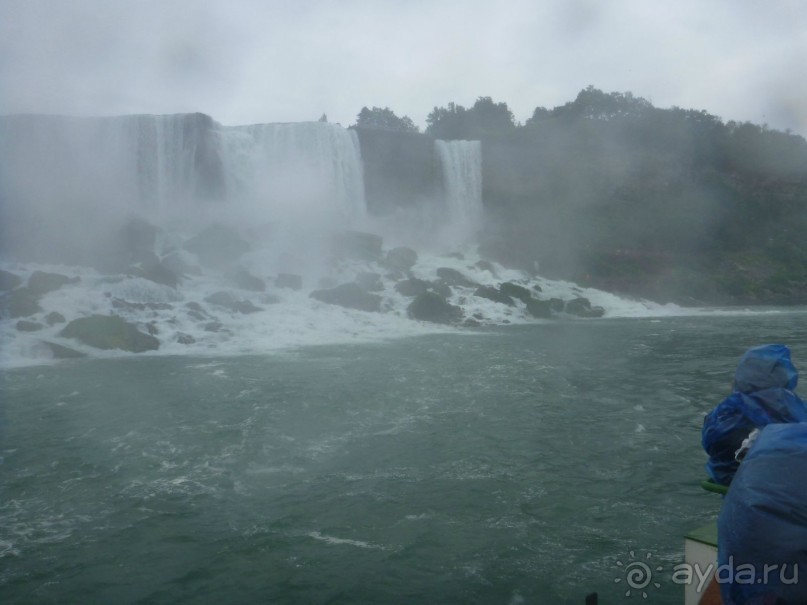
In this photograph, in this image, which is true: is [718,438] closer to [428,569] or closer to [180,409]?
[428,569]

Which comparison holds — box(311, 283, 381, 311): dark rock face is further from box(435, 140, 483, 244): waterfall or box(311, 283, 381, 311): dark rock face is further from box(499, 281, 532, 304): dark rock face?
box(435, 140, 483, 244): waterfall

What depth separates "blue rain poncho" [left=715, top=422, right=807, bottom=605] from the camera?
168cm

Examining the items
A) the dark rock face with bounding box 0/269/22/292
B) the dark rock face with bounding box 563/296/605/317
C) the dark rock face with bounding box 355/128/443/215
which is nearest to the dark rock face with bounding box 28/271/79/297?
the dark rock face with bounding box 0/269/22/292

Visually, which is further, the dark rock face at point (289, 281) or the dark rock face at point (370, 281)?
the dark rock face at point (370, 281)

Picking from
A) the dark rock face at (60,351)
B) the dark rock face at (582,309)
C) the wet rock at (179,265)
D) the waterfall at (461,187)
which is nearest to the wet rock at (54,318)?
the dark rock face at (60,351)

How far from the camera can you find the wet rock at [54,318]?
52.7 ft

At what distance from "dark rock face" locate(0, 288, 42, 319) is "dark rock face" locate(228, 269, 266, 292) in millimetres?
5779

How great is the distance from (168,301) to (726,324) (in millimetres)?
16752

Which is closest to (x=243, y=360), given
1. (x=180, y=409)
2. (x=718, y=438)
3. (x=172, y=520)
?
(x=180, y=409)

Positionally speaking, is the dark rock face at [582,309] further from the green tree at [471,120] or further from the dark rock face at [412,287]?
the green tree at [471,120]

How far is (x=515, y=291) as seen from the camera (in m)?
24.5

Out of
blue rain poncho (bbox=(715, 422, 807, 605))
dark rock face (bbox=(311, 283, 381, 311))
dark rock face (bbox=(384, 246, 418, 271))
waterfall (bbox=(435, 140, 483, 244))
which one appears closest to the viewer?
blue rain poncho (bbox=(715, 422, 807, 605))

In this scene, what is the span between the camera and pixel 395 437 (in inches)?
324

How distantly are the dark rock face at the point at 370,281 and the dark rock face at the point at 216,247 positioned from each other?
14.6 feet
